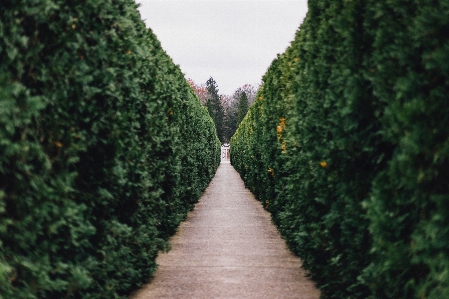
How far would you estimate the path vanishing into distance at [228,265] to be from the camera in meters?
5.91

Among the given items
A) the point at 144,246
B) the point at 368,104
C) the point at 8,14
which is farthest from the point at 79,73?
the point at 144,246

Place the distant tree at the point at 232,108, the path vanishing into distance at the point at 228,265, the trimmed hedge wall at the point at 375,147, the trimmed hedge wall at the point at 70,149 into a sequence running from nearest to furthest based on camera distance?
1. the trimmed hedge wall at the point at 375,147
2. the trimmed hedge wall at the point at 70,149
3. the path vanishing into distance at the point at 228,265
4. the distant tree at the point at 232,108

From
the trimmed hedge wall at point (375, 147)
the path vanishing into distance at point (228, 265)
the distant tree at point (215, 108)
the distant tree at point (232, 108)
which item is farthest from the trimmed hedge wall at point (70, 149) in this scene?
the distant tree at point (232, 108)

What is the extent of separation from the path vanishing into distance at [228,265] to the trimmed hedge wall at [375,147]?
591mm

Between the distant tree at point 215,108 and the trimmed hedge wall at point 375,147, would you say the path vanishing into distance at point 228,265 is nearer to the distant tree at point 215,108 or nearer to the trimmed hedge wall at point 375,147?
the trimmed hedge wall at point 375,147

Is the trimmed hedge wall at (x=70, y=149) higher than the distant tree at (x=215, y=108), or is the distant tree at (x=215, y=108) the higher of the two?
the distant tree at (x=215, y=108)

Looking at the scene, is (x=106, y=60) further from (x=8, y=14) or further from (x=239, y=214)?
(x=239, y=214)

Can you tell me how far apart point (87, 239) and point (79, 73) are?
1.45 meters

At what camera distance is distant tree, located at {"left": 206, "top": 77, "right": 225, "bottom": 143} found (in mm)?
82081

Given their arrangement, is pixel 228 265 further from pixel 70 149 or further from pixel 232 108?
pixel 232 108

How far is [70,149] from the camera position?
12.1 ft


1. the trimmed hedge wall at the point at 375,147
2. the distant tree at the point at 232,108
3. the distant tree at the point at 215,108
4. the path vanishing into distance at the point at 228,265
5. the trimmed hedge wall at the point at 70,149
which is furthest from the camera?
the distant tree at the point at 232,108

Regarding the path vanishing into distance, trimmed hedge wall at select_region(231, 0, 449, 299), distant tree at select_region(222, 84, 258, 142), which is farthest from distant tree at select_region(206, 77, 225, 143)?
trimmed hedge wall at select_region(231, 0, 449, 299)

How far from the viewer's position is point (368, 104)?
12.8 ft
